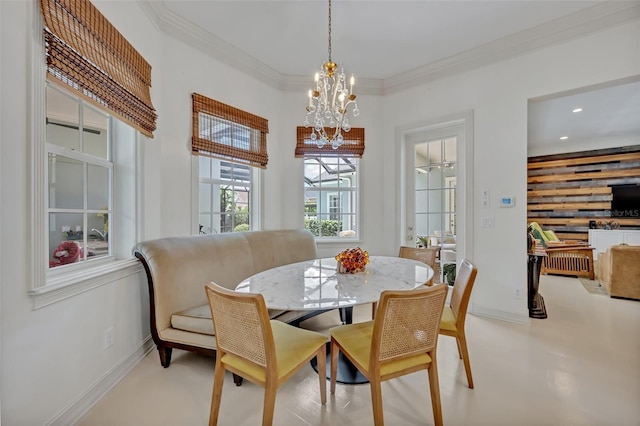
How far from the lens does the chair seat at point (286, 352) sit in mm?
1359

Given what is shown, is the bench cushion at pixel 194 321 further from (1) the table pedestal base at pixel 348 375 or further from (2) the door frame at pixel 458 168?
(2) the door frame at pixel 458 168

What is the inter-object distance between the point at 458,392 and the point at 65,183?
2.82 meters

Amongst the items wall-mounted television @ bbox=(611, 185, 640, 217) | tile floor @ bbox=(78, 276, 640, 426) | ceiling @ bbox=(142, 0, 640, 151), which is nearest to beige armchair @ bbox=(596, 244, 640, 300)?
tile floor @ bbox=(78, 276, 640, 426)

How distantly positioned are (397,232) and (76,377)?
10.9 ft

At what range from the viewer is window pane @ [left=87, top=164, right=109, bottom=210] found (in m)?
1.92

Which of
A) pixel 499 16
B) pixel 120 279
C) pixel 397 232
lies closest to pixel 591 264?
pixel 397 232

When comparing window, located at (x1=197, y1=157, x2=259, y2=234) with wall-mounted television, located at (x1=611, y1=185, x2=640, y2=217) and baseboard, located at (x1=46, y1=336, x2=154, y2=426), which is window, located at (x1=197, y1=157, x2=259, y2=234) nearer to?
baseboard, located at (x1=46, y1=336, x2=154, y2=426)

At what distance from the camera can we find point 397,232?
3.74 metres

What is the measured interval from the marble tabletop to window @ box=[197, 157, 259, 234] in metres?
1.21

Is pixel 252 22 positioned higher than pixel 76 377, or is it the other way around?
pixel 252 22

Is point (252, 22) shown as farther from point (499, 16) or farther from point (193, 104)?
point (499, 16)

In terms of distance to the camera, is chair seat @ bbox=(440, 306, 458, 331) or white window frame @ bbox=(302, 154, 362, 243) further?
white window frame @ bbox=(302, 154, 362, 243)

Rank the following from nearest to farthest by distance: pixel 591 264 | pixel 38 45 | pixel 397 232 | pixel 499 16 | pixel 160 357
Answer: pixel 38 45, pixel 160 357, pixel 499 16, pixel 397 232, pixel 591 264

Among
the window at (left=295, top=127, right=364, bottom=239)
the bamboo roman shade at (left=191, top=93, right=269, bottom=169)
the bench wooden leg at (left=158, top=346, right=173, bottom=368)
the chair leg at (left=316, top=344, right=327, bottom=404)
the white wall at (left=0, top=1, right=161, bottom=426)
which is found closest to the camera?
the white wall at (left=0, top=1, right=161, bottom=426)
